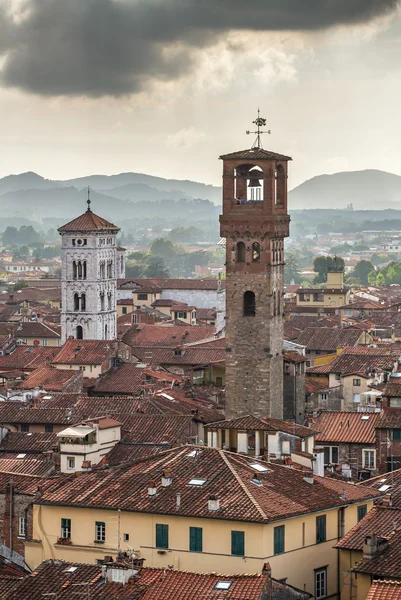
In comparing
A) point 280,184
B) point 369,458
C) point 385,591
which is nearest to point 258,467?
point 385,591

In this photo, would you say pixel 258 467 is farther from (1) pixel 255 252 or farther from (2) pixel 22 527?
(1) pixel 255 252

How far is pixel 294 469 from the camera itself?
47.1m

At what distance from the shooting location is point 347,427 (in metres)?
59.9

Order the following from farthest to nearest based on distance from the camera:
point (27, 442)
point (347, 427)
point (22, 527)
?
point (347, 427) < point (27, 442) < point (22, 527)

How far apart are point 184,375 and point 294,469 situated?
3608cm

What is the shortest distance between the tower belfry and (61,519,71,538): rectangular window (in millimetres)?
69587

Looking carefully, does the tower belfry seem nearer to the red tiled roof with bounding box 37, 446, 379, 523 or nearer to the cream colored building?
the red tiled roof with bounding box 37, 446, 379, 523

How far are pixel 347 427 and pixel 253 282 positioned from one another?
675 centimetres

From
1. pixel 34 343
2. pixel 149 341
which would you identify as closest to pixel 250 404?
pixel 149 341

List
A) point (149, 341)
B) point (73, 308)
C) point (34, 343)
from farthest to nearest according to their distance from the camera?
point (73, 308) → point (34, 343) → point (149, 341)

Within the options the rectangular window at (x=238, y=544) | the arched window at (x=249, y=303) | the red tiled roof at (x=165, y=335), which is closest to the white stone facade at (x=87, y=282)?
the red tiled roof at (x=165, y=335)

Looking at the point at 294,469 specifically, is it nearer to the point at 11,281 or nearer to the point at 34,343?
the point at 34,343

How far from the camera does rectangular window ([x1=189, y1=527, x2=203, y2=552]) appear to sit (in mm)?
41094

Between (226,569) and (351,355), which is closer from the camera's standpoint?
(226,569)
